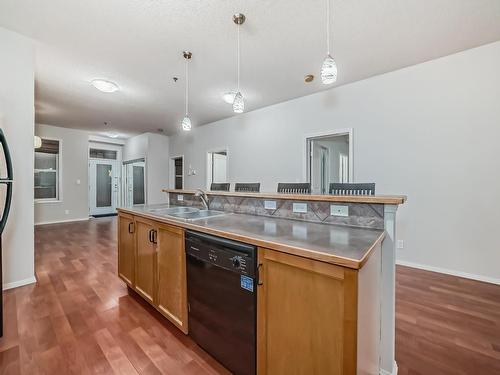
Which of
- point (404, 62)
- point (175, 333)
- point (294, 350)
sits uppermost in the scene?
point (404, 62)

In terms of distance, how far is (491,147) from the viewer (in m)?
2.53

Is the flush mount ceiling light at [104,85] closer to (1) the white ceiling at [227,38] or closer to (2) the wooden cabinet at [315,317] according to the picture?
(1) the white ceiling at [227,38]

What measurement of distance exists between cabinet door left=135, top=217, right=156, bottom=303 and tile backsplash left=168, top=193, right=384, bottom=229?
684 millimetres

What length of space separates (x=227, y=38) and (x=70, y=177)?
6407mm

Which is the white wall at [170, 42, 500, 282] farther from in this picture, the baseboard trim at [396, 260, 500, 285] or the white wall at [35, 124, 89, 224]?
the white wall at [35, 124, 89, 224]

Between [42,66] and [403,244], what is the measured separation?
5.54m

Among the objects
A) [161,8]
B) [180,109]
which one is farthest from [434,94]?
[180,109]

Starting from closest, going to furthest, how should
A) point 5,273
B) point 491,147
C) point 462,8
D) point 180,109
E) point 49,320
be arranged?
point 49,320 → point 462,8 → point 5,273 → point 491,147 → point 180,109

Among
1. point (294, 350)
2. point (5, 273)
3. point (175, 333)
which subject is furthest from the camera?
point (5, 273)

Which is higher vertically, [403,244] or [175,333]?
[403,244]

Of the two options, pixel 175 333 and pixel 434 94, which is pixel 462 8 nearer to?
pixel 434 94

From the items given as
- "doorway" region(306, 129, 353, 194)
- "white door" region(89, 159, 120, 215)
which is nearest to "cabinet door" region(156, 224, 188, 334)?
"doorway" region(306, 129, 353, 194)

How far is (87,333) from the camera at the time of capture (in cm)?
168

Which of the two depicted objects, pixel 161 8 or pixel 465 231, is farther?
pixel 465 231
